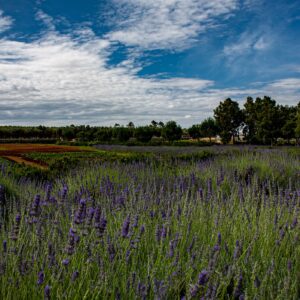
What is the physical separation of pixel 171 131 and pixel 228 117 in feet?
53.2

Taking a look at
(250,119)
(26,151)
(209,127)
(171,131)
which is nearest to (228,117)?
(250,119)

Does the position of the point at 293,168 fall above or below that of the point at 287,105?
below

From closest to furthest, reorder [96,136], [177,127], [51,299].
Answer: [51,299] < [96,136] < [177,127]

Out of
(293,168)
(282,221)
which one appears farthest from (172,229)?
(293,168)

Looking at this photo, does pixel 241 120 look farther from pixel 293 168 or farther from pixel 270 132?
pixel 293 168

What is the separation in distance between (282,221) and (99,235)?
2.49 meters

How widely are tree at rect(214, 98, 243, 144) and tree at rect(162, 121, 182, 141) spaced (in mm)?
13944

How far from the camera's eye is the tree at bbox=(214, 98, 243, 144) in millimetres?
49625

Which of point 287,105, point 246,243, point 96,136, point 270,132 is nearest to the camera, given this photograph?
point 246,243

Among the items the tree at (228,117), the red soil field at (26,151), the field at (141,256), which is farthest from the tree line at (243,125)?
the field at (141,256)

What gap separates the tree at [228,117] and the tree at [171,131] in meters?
13.9

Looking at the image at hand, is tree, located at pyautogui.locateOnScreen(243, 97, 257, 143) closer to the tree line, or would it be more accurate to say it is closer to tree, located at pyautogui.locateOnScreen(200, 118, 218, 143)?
the tree line

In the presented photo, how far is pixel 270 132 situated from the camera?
41.6 metres

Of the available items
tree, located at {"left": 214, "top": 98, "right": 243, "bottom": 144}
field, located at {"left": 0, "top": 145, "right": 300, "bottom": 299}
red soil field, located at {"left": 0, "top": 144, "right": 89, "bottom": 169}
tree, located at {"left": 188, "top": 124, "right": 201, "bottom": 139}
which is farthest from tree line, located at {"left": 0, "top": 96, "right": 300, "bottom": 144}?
field, located at {"left": 0, "top": 145, "right": 300, "bottom": 299}
